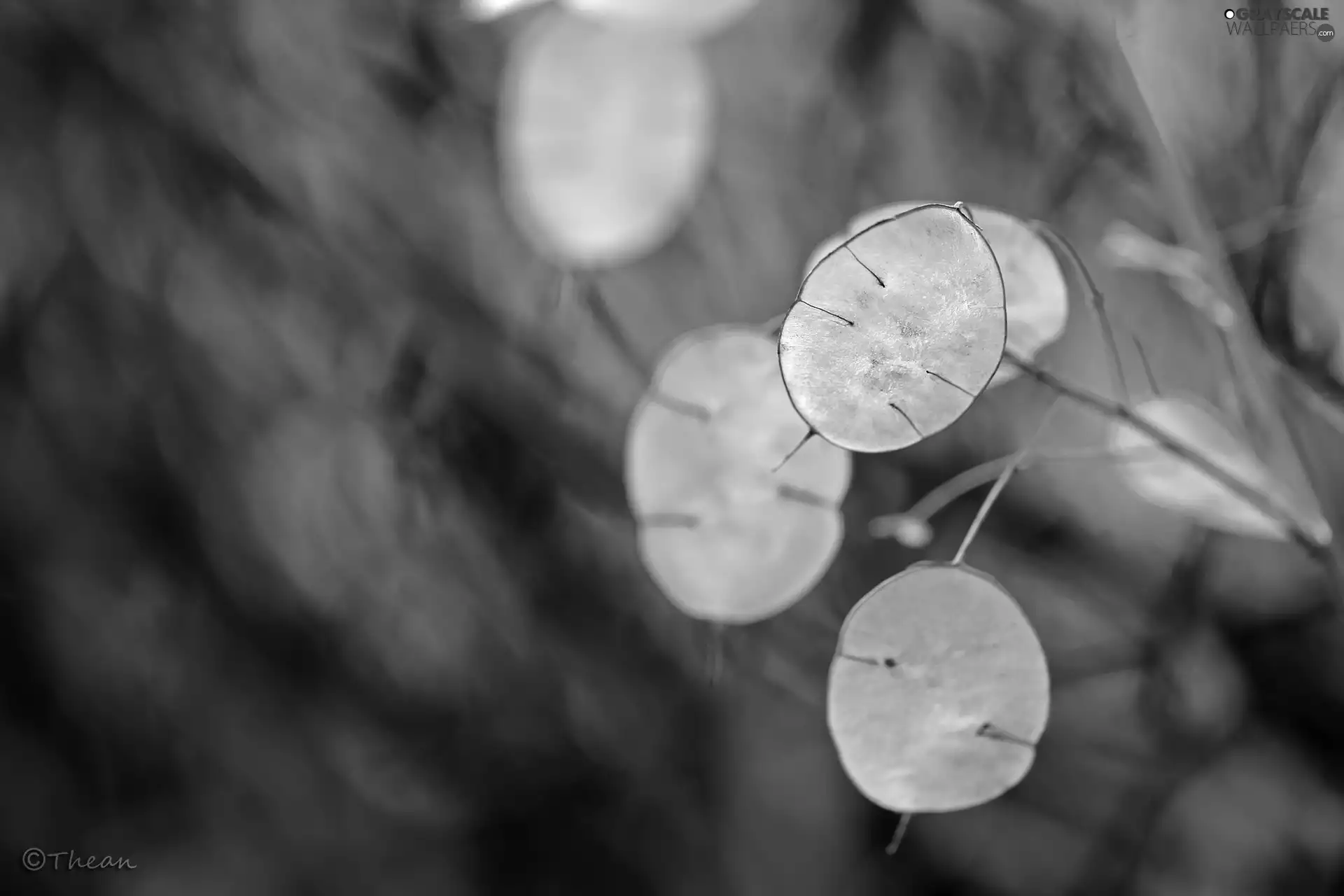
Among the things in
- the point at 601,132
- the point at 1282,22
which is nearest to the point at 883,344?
the point at 601,132

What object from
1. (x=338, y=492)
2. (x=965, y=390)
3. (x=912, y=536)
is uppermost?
(x=965, y=390)

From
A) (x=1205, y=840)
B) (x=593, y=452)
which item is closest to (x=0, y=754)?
(x=593, y=452)

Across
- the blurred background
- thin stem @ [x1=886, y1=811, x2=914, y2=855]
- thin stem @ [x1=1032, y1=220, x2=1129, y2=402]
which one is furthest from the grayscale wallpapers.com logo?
thin stem @ [x1=886, y1=811, x2=914, y2=855]

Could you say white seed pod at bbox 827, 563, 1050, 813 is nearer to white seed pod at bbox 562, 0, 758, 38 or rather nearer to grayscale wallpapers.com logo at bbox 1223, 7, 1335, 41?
white seed pod at bbox 562, 0, 758, 38

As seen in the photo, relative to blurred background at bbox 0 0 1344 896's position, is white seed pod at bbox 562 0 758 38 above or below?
above

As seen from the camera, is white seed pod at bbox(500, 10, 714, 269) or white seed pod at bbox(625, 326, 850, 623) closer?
white seed pod at bbox(625, 326, 850, 623)

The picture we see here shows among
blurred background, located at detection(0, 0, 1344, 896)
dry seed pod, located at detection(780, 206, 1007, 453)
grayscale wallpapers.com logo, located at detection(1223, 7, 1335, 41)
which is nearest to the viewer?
dry seed pod, located at detection(780, 206, 1007, 453)

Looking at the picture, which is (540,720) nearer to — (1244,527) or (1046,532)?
(1046,532)

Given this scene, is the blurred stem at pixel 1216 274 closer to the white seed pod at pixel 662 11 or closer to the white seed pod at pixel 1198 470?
the white seed pod at pixel 1198 470
